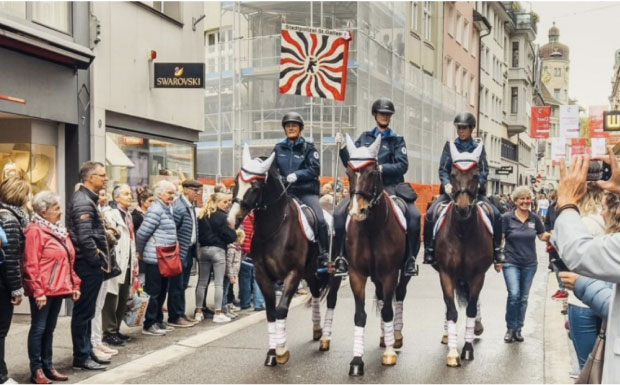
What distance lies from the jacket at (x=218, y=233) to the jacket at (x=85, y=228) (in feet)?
10.3

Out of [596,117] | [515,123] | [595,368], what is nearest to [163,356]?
[595,368]

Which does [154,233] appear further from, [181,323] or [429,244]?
[429,244]

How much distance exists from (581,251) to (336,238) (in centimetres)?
565

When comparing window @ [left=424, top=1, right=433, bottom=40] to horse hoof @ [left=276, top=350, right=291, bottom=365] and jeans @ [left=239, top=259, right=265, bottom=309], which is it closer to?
jeans @ [left=239, top=259, right=265, bottom=309]

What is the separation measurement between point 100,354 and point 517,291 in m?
5.39

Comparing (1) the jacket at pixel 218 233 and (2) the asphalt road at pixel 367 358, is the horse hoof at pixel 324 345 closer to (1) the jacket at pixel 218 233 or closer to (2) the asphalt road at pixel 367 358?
(2) the asphalt road at pixel 367 358

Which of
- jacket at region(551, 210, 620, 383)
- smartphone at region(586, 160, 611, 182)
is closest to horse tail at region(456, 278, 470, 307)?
jacket at region(551, 210, 620, 383)

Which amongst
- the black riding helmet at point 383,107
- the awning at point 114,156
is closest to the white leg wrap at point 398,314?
the black riding helmet at point 383,107

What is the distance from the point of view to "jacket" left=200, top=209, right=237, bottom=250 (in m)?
11.1

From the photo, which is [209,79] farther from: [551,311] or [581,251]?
[581,251]

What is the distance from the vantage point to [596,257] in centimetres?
307

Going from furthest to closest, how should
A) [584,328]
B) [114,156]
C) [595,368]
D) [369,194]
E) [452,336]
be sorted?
[114,156]
[452,336]
[369,194]
[584,328]
[595,368]

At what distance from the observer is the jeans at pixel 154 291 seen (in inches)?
393

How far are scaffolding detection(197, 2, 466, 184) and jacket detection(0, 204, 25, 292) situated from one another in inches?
721
